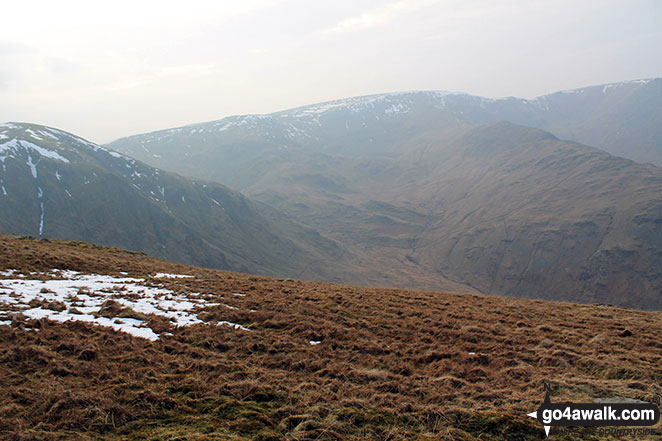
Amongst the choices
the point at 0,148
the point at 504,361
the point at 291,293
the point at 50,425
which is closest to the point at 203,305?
the point at 291,293

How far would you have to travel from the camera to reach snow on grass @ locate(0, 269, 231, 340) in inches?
606

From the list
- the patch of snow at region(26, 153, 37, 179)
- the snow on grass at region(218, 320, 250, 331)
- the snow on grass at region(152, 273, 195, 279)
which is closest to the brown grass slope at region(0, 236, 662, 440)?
the snow on grass at region(218, 320, 250, 331)

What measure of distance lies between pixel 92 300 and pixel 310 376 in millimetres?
13546

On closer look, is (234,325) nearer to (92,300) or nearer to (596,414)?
(92,300)

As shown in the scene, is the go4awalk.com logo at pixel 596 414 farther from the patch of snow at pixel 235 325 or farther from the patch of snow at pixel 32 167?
the patch of snow at pixel 32 167

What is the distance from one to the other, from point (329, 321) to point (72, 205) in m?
212

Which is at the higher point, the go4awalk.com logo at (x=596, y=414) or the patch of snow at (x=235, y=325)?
the patch of snow at (x=235, y=325)

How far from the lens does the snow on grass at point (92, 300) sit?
15.4 metres

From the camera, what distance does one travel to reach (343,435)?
835cm

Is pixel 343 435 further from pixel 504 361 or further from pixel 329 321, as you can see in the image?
pixel 329 321

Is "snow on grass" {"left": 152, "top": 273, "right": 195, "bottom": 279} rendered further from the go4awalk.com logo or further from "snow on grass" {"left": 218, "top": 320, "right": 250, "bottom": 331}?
the go4awalk.com logo

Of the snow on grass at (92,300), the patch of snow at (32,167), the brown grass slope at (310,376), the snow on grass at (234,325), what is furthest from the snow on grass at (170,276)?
the patch of snow at (32,167)

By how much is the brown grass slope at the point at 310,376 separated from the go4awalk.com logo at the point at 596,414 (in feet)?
1.39

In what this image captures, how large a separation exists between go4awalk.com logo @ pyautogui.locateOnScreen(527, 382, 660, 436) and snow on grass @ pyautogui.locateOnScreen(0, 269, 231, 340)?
12.1 m
